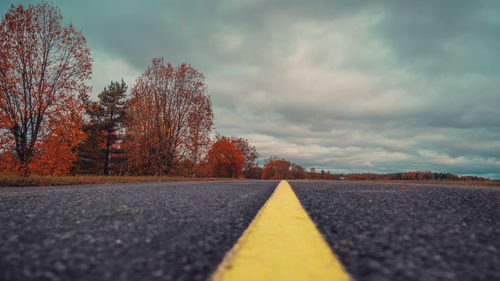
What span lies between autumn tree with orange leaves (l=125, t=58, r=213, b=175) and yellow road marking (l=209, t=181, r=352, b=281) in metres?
17.0

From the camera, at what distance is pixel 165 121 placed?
1792 cm

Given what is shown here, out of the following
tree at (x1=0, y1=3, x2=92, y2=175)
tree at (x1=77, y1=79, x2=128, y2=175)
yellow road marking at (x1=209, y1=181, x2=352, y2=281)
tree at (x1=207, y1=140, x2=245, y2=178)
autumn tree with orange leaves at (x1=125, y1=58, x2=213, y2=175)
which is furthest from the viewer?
tree at (x1=207, y1=140, x2=245, y2=178)

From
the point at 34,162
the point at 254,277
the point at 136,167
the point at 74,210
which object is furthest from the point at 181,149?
the point at 254,277

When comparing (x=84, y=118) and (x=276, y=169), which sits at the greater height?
(x=84, y=118)

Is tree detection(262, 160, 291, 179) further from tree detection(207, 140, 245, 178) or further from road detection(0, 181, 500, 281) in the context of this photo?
road detection(0, 181, 500, 281)

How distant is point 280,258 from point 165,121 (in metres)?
18.1

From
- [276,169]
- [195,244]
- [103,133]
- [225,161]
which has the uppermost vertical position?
[103,133]

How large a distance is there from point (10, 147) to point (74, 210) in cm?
923

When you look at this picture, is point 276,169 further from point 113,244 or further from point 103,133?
point 113,244

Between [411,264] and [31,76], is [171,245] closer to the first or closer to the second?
[411,264]

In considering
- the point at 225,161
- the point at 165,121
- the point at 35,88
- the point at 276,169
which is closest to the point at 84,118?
the point at 165,121

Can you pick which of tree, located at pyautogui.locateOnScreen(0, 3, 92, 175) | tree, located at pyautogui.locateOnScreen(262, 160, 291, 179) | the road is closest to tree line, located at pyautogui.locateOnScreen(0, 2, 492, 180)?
tree, located at pyautogui.locateOnScreen(0, 3, 92, 175)

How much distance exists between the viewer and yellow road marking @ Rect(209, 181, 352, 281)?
0.85m

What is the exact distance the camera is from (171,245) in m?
1.16
